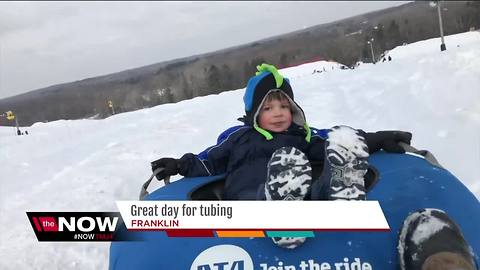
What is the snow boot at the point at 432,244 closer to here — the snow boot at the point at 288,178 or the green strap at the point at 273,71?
the snow boot at the point at 288,178

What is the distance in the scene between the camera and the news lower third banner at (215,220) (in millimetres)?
2154

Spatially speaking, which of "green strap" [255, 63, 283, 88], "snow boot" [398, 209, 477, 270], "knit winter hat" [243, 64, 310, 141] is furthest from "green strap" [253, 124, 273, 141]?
"snow boot" [398, 209, 477, 270]


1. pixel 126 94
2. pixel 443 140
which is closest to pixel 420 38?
pixel 126 94

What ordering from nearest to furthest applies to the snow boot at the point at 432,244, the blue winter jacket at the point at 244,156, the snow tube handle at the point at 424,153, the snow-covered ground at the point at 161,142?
the snow boot at the point at 432,244 < the snow tube handle at the point at 424,153 < the blue winter jacket at the point at 244,156 < the snow-covered ground at the point at 161,142

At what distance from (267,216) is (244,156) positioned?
0.83m

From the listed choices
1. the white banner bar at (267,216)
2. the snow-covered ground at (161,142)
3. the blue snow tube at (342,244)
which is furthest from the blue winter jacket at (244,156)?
the snow-covered ground at (161,142)

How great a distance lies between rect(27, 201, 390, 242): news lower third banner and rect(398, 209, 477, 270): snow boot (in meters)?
0.14

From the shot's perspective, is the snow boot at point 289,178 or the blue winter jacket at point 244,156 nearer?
the snow boot at point 289,178

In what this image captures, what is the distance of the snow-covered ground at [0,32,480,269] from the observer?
12.4 feet

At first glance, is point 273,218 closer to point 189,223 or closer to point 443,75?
point 189,223

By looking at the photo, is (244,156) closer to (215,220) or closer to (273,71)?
(273,71)

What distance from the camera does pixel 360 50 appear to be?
94125mm

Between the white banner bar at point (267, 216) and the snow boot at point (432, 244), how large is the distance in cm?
14

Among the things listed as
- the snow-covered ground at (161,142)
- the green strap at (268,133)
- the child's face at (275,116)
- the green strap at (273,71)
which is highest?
the green strap at (273,71)
